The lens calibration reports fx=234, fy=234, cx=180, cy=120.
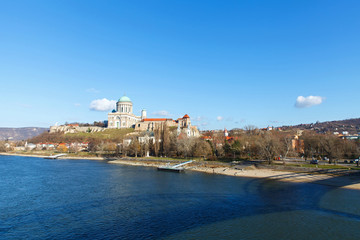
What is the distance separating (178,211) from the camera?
19.8 meters

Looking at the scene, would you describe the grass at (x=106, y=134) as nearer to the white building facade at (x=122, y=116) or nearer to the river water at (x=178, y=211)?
the white building facade at (x=122, y=116)

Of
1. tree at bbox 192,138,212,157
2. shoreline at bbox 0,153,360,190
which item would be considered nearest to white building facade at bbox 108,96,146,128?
tree at bbox 192,138,212,157

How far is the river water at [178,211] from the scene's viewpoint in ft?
51.3

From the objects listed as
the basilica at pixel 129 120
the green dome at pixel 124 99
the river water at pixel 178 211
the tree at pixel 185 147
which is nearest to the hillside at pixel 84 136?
the basilica at pixel 129 120

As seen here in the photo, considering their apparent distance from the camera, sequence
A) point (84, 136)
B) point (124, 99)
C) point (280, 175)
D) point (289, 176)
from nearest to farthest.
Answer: point (289, 176) < point (280, 175) < point (84, 136) < point (124, 99)

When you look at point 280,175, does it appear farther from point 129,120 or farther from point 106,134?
point 129,120

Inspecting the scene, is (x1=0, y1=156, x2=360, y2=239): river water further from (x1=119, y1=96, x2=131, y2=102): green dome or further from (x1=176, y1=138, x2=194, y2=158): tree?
(x1=119, y1=96, x2=131, y2=102): green dome

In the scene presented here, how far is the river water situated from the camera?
51.3 ft

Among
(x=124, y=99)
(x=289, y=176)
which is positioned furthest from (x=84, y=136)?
(x=289, y=176)

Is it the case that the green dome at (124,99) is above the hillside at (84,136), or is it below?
above

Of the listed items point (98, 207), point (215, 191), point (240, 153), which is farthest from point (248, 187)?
point (240, 153)

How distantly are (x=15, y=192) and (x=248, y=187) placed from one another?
26.8m

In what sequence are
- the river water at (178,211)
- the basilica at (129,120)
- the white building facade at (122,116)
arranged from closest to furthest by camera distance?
the river water at (178,211) < the basilica at (129,120) < the white building facade at (122,116)

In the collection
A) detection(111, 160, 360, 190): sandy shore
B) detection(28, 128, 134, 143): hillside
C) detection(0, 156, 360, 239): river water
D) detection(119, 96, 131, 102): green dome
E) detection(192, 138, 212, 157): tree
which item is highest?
detection(119, 96, 131, 102): green dome
